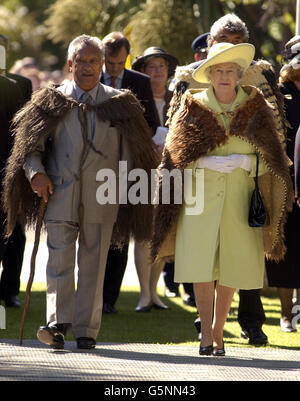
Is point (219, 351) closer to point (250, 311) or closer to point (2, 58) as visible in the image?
point (250, 311)

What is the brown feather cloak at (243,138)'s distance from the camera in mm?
7895

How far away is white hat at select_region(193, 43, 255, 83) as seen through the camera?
7.90m

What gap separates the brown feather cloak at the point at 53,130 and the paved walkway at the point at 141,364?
810mm

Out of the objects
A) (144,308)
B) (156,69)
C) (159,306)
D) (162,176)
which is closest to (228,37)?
(162,176)

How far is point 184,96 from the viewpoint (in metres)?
8.07

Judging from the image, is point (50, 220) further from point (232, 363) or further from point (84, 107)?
point (232, 363)

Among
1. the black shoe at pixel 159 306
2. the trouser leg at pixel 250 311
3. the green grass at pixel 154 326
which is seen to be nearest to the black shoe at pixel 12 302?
the green grass at pixel 154 326

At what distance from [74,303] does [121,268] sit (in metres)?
2.72

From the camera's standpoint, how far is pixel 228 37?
8.66 meters

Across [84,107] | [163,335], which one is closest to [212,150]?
[84,107]

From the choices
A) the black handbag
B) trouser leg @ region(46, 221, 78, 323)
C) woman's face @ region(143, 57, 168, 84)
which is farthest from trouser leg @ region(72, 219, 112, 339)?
woman's face @ region(143, 57, 168, 84)

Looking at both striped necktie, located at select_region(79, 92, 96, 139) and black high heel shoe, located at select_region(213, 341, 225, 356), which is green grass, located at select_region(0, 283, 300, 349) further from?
striped necktie, located at select_region(79, 92, 96, 139)

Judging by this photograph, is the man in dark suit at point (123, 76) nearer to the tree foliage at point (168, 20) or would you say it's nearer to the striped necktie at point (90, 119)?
the striped necktie at point (90, 119)

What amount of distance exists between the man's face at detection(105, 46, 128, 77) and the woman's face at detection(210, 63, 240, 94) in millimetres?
2307
